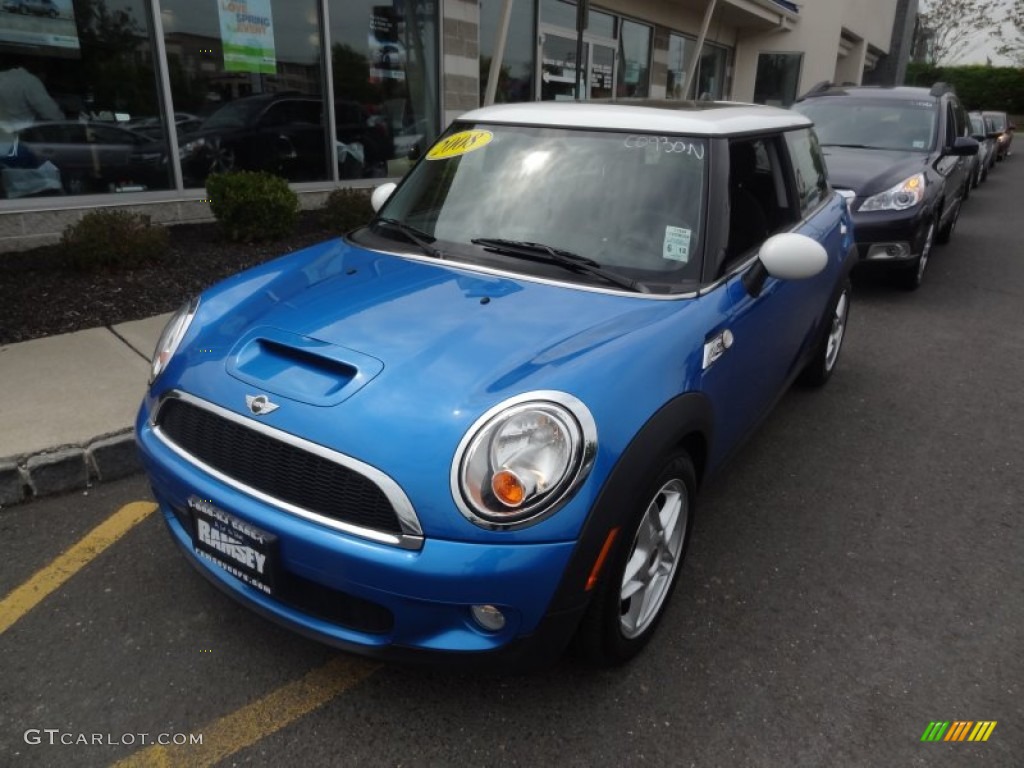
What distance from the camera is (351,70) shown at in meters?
8.44

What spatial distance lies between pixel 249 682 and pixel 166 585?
2.07 ft

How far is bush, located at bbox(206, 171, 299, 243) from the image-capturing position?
20.1 ft

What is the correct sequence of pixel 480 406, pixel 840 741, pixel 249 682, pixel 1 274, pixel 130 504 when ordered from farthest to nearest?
A: pixel 1 274 → pixel 130 504 → pixel 249 682 → pixel 840 741 → pixel 480 406

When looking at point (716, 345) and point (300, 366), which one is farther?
point (716, 345)

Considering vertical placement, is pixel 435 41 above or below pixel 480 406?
above

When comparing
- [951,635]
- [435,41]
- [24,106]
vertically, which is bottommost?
[951,635]

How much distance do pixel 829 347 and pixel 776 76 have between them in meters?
18.7

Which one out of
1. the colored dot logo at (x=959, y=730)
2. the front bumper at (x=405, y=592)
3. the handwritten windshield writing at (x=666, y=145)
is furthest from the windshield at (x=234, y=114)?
the colored dot logo at (x=959, y=730)

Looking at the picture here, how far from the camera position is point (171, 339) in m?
2.48

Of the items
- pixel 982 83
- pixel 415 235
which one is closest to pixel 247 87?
pixel 415 235

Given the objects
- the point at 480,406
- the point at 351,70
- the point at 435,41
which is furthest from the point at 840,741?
the point at 435,41

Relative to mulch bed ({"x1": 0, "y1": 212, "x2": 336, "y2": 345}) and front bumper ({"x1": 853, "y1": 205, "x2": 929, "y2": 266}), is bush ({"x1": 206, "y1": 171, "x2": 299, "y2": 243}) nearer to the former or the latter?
mulch bed ({"x1": 0, "y1": 212, "x2": 336, "y2": 345})

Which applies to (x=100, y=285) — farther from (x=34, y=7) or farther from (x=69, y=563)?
(x=69, y=563)

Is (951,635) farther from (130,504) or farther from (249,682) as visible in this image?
(130,504)
